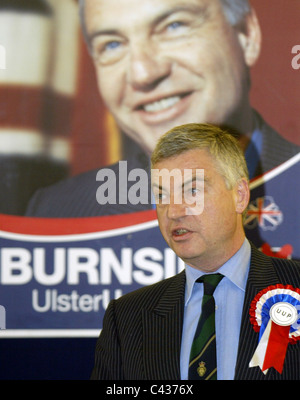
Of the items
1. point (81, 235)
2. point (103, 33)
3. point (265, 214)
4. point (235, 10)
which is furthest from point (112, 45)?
point (265, 214)

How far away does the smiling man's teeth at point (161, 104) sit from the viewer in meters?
2.21

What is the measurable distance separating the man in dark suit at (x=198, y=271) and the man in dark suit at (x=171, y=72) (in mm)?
856

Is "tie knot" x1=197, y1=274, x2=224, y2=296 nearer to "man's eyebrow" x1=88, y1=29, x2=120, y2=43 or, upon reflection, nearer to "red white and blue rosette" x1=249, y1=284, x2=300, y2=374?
"red white and blue rosette" x1=249, y1=284, x2=300, y2=374

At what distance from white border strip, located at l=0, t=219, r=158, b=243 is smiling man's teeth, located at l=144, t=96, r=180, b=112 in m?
0.44

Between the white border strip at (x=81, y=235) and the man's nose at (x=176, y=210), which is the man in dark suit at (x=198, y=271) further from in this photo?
the white border strip at (x=81, y=235)

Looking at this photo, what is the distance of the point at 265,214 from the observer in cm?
218

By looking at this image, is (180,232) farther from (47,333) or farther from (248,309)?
(47,333)

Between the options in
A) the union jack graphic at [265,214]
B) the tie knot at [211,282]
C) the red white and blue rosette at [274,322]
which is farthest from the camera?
the union jack graphic at [265,214]

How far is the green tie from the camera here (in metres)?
1.23

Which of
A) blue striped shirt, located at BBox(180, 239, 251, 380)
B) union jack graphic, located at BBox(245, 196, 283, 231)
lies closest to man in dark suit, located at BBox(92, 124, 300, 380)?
blue striped shirt, located at BBox(180, 239, 251, 380)

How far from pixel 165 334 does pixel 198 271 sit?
17cm

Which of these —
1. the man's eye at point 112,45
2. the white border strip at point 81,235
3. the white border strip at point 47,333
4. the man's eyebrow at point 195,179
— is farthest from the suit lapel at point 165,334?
the man's eye at point 112,45

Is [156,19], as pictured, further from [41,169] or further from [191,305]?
[191,305]

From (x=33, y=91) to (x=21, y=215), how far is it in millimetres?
493
